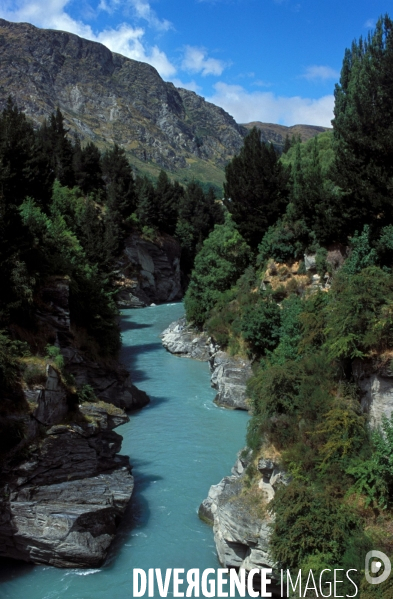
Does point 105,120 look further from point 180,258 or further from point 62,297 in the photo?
point 62,297

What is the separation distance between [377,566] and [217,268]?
26210mm

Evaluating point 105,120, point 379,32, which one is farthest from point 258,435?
point 105,120

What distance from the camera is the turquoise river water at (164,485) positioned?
1273cm

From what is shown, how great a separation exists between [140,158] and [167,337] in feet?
361

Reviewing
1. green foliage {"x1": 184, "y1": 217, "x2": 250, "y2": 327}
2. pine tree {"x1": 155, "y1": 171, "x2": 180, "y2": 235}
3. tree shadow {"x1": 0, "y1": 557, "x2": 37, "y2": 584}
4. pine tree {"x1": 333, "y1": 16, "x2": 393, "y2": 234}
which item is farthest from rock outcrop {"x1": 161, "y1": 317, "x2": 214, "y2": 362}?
pine tree {"x1": 155, "y1": 171, "x2": 180, "y2": 235}

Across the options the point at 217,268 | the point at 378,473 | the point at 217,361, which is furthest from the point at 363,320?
the point at 217,268

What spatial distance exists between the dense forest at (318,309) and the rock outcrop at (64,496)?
4020mm

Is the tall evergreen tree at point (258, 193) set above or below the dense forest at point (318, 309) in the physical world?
above

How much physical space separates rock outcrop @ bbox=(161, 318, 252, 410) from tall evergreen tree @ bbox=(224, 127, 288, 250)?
7434 millimetres

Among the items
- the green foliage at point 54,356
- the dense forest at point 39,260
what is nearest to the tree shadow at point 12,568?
the dense forest at point 39,260

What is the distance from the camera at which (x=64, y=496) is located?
14.0m

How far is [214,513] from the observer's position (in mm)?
14383

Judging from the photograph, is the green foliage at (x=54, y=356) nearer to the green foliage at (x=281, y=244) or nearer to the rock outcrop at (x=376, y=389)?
the rock outcrop at (x=376, y=389)

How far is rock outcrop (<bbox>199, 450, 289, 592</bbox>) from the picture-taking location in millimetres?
12133
